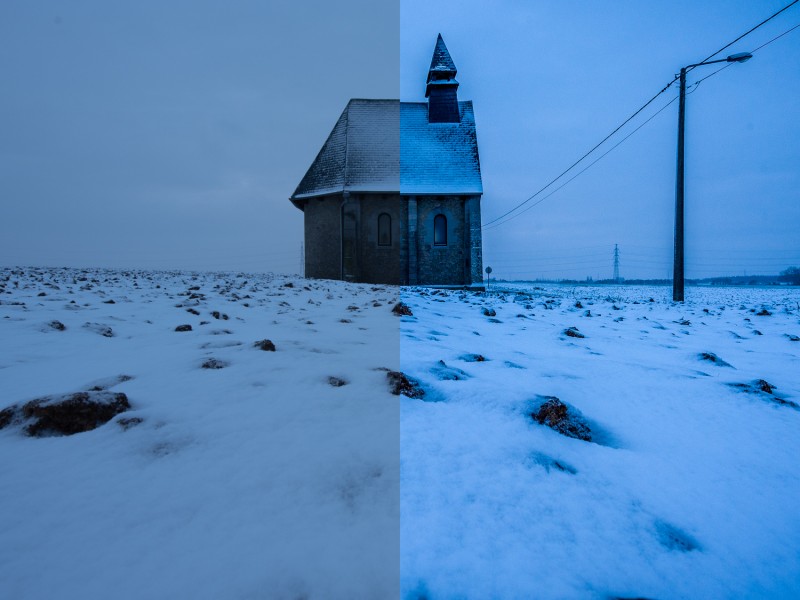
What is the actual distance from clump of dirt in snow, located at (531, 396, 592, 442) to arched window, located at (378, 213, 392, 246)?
1652 centimetres

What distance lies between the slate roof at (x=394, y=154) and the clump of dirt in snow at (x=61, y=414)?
16.3 m

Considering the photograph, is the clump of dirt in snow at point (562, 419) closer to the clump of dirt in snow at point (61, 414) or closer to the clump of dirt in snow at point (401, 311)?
the clump of dirt in snow at point (61, 414)

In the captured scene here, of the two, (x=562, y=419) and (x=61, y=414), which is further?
(x=562, y=419)

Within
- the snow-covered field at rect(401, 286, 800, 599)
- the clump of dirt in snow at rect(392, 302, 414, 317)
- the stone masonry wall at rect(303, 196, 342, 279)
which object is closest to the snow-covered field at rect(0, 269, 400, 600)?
the snow-covered field at rect(401, 286, 800, 599)

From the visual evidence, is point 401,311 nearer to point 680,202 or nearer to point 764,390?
point 764,390

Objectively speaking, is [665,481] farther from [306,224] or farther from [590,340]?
[306,224]

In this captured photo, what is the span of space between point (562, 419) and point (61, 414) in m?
1.77

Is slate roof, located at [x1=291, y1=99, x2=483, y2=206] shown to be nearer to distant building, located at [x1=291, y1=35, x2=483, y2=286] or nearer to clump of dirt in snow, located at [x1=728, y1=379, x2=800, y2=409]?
distant building, located at [x1=291, y1=35, x2=483, y2=286]

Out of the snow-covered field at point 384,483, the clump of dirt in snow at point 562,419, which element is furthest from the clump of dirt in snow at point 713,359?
the clump of dirt in snow at point 562,419

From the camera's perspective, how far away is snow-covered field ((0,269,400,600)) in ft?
2.82

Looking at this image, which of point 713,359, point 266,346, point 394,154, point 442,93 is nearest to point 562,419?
point 266,346

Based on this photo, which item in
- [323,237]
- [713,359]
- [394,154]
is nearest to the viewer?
[713,359]

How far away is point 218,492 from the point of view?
1104 millimetres

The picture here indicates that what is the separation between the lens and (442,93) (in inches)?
766
